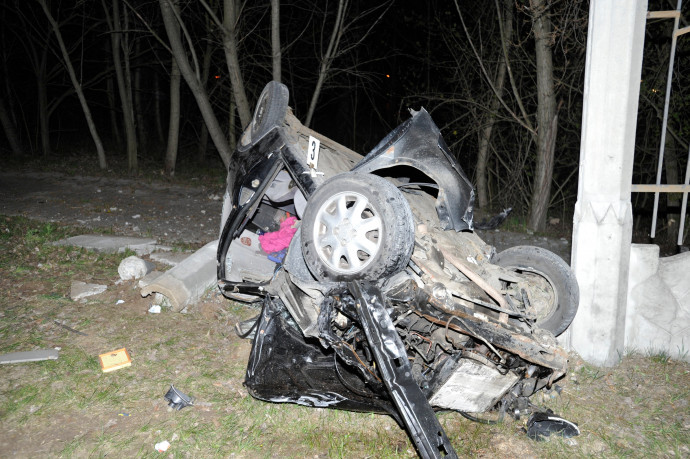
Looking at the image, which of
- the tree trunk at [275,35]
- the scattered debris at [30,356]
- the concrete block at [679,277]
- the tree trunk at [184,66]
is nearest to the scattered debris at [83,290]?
the scattered debris at [30,356]

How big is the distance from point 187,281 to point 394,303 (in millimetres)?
2706

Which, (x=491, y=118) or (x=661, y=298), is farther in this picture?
(x=491, y=118)

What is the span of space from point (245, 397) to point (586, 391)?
2725 millimetres

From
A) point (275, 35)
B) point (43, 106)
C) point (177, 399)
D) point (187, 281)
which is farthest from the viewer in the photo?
point (43, 106)

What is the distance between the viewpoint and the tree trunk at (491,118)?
899 centimetres

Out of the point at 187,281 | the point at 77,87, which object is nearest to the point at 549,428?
the point at 187,281

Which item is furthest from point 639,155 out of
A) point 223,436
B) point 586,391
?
point 223,436

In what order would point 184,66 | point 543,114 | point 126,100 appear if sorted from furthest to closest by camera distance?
point 126,100, point 184,66, point 543,114

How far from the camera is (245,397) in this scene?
3797 mm

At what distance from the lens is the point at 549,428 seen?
134 inches

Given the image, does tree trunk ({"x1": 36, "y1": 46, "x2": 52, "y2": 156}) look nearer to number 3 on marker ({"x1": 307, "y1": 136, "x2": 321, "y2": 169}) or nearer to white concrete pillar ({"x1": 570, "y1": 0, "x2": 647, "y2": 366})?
number 3 on marker ({"x1": 307, "y1": 136, "x2": 321, "y2": 169})

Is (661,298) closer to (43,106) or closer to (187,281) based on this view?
(187,281)

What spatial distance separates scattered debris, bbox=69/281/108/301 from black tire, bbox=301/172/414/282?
124 inches

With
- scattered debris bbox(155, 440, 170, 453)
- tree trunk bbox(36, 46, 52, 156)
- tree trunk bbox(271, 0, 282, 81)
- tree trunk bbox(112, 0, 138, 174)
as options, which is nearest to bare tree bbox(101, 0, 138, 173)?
tree trunk bbox(112, 0, 138, 174)
